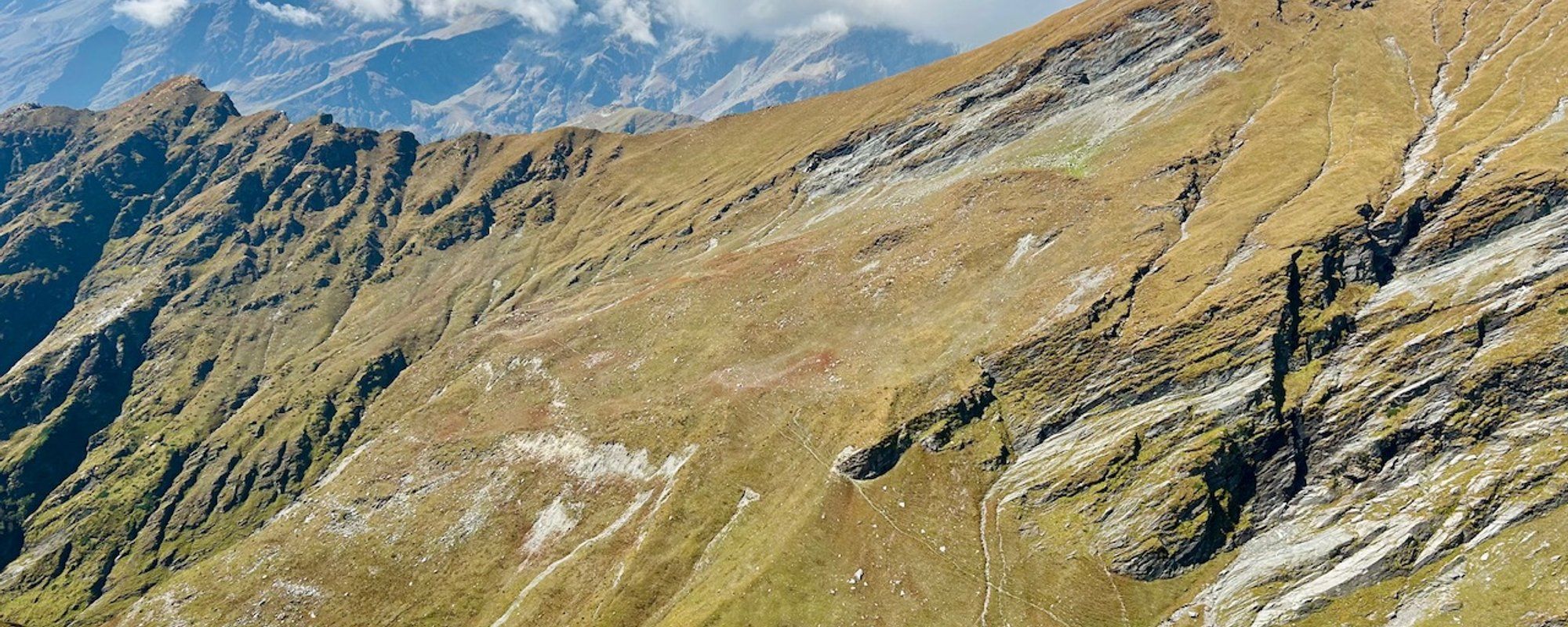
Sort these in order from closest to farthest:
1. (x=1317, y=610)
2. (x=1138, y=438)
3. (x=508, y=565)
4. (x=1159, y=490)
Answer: (x=1317, y=610), (x=1159, y=490), (x=1138, y=438), (x=508, y=565)

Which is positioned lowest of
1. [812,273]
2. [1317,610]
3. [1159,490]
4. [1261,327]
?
[1317,610]

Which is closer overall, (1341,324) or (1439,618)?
(1439,618)

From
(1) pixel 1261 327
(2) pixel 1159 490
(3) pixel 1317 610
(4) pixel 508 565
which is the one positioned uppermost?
(4) pixel 508 565

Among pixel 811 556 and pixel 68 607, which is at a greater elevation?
pixel 68 607

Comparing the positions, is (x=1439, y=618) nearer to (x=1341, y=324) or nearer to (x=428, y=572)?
(x=1341, y=324)

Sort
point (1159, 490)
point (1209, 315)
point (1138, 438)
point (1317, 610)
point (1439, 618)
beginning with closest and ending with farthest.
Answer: point (1439, 618)
point (1317, 610)
point (1159, 490)
point (1138, 438)
point (1209, 315)

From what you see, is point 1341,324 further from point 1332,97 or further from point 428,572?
point 428,572

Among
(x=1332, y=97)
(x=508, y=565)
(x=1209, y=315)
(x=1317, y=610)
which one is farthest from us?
(x=1332, y=97)

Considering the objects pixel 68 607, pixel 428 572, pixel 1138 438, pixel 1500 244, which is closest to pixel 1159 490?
pixel 1138 438

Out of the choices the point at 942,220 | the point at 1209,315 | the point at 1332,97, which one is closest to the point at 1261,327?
the point at 1209,315

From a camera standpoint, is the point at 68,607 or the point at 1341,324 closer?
the point at 1341,324
